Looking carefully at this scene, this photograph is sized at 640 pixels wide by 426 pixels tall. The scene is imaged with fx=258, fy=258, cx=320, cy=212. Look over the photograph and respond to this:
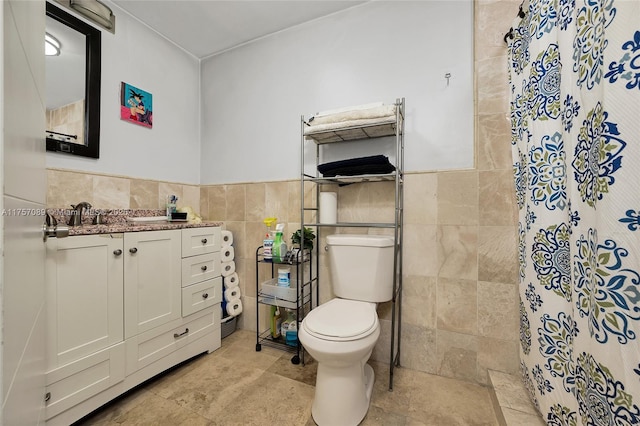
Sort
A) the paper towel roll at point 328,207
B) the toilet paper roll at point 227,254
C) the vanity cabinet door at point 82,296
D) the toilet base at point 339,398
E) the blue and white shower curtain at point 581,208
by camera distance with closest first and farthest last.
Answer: the blue and white shower curtain at point 581,208, the vanity cabinet door at point 82,296, the toilet base at point 339,398, the paper towel roll at point 328,207, the toilet paper roll at point 227,254

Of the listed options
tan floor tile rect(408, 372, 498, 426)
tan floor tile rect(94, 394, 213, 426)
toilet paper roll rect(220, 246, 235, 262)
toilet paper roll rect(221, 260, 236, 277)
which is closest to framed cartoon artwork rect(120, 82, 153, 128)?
toilet paper roll rect(220, 246, 235, 262)

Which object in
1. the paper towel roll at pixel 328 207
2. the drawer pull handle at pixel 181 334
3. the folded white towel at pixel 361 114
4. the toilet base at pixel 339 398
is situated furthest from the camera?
the paper towel roll at pixel 328 207

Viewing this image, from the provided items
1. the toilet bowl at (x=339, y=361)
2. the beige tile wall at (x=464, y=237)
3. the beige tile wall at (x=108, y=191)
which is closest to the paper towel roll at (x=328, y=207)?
the beige tile wall at (x=464, y=237)

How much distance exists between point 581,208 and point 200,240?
5.93 feet

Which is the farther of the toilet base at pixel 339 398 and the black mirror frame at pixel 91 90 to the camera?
the black mirror frame at pixel 91 90

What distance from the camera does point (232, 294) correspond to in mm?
2029

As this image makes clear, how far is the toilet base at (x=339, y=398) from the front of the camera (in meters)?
1.13

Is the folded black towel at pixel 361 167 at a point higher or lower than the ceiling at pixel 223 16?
lower

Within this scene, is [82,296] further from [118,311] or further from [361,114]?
[361,114]

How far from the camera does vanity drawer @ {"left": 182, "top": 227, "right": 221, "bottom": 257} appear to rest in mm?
1592

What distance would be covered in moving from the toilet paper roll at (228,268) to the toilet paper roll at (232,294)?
5.0 inches

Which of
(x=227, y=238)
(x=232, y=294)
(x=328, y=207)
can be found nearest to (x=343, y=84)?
(x=328, y=207)

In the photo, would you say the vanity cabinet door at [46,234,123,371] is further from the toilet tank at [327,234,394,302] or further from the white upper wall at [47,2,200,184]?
the toilet tank at [327,234,394,302]

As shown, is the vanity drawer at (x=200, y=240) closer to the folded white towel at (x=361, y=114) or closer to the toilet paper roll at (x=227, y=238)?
the toilet paper roll at (x=227, y=238)
